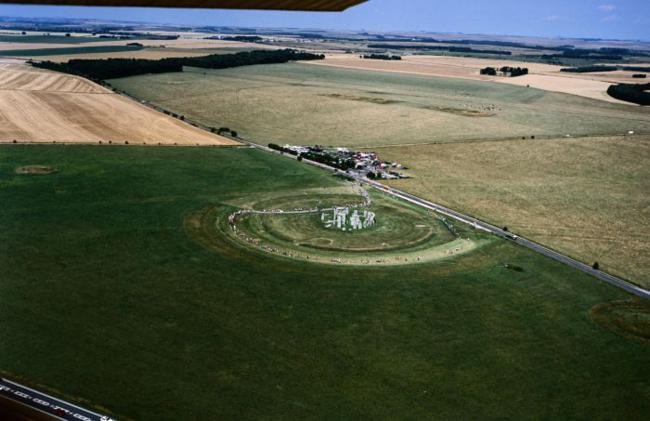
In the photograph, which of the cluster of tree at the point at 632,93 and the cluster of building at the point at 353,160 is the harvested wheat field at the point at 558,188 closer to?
the cluster of building at the point at 353,160

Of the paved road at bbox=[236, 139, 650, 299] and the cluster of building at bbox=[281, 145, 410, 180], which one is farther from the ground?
the cluster of building at bbox=[281, 145, 410, 180]

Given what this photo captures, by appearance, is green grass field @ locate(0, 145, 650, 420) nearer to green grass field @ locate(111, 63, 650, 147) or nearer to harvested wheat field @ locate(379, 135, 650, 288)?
harvested wheat field @ locate(379, 135, 650, 288)

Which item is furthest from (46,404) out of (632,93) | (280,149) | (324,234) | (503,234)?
(632,93)

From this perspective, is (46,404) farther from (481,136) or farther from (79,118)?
(481,136)

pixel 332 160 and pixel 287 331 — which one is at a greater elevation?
pixel 332 160

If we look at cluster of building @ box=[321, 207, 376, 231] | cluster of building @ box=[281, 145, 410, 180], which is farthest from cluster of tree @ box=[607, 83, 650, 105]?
cluster of building @ box=[321, 207, 376, 231]

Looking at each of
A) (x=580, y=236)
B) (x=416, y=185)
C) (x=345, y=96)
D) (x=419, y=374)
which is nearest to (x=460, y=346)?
(x=419, y=374)
